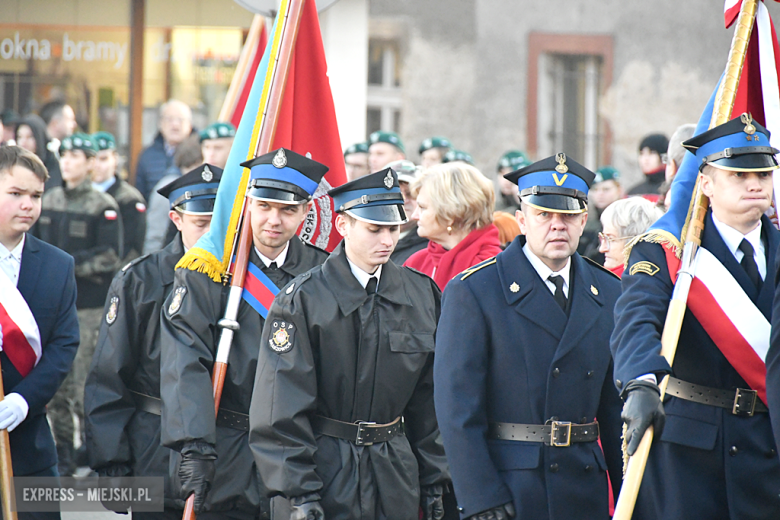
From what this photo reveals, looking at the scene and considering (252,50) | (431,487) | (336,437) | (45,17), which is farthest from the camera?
(45,17)

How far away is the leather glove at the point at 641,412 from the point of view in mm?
3455

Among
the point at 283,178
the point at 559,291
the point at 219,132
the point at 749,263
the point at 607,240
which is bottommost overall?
the point at 559,291

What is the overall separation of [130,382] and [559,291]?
2.21 m

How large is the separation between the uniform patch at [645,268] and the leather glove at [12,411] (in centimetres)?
277

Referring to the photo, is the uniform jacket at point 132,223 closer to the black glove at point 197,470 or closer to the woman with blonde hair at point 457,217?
the woman with blonde hair at point 457,217

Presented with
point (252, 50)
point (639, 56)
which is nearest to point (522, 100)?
point (639, 56)

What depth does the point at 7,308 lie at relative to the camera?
498cm

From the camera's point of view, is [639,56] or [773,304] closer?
[773,304]

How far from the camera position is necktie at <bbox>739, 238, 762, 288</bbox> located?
12.8 feet

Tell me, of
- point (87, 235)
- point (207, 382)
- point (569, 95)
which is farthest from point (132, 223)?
point (569, 95)

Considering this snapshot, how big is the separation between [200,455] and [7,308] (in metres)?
1.25

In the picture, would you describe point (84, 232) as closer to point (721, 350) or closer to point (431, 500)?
point (431, 500)

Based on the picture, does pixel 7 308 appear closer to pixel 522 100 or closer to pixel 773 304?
pixel 773 304

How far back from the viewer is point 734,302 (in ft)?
12.5
